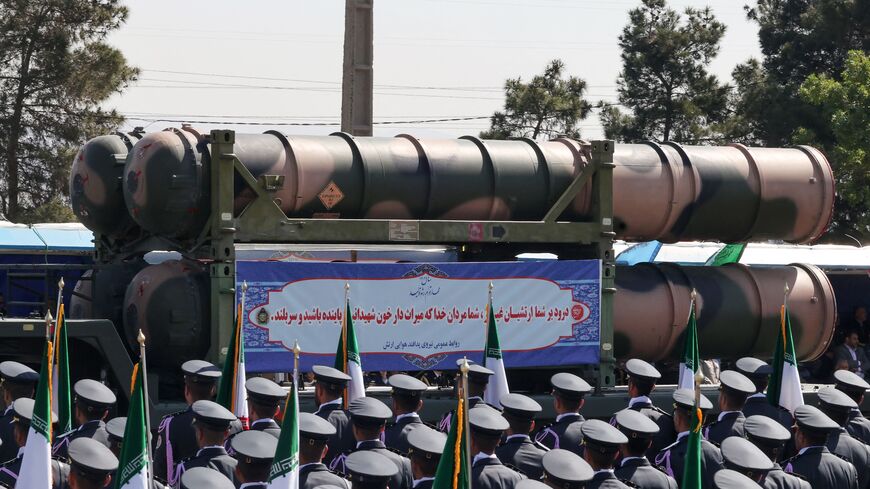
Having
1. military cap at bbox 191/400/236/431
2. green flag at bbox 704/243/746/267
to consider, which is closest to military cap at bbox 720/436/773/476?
military cap at bbox 191/400/236/431

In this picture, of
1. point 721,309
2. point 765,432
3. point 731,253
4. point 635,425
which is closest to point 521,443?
point 635,425

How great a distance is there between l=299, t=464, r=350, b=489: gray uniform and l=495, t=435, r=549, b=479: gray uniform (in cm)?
119

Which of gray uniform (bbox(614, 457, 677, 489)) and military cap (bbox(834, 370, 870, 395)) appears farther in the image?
military cap (bbox(834, 370, 870, 395))

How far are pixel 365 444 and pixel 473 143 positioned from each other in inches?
150

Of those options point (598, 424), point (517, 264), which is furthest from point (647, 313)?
point (598, 424)

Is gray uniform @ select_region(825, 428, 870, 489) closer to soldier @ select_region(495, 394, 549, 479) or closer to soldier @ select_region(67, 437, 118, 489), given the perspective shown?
soldier @ select_region(495, 394, 549, 479)

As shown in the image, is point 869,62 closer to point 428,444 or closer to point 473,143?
point 473,143

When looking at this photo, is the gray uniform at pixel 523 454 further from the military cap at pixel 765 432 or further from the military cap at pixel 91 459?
the military cap at pixel 91 459

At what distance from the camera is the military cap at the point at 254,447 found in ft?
20.6

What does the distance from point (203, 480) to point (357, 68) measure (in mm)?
12942

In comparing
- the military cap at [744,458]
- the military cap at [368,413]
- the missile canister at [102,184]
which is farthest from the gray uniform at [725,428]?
the missile canister at [102,184]

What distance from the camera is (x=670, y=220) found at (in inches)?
427

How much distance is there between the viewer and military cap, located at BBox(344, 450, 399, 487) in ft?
20.4

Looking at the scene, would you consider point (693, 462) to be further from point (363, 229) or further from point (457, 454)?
point (363, 229)
